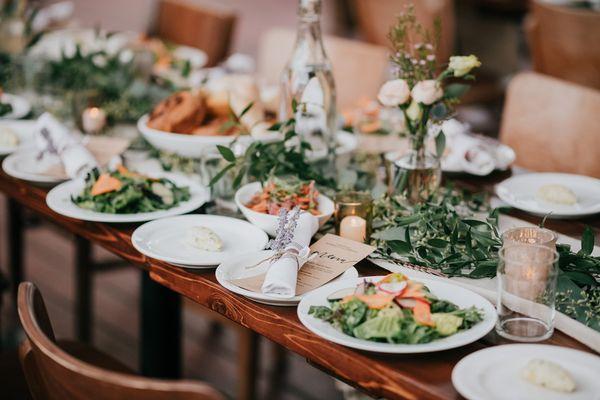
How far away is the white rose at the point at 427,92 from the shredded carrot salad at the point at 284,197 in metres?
0.25

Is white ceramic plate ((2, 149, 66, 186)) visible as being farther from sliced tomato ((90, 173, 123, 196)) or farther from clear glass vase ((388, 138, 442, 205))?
clear glass vase ((388, 138, 442, 205))

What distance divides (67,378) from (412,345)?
45cm

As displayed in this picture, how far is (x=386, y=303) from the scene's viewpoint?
1.14 metres

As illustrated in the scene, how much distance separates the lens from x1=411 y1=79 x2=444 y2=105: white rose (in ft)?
4.85

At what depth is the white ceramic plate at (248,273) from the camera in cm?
123

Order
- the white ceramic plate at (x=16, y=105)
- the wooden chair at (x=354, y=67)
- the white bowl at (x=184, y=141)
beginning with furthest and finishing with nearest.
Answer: the wooden chair at (x=354, y=67) → the white ceramic plate at (x=16, y=105) → the white bowl at (x=184, y=141)

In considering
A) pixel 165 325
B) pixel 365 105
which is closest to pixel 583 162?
pixel 365 105

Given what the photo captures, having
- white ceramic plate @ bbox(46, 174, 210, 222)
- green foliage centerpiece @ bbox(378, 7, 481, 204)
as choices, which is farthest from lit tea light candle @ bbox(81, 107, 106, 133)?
green foliage centerpiece @ bbox(378, 7, 481, 204)

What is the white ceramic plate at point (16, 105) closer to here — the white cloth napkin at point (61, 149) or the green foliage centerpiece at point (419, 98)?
the white cloth napkin at point (61, 149)

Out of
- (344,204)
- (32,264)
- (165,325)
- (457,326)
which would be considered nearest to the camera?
(457,326)

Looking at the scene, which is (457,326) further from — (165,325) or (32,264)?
(32,264)

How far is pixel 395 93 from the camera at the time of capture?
1.51 meters

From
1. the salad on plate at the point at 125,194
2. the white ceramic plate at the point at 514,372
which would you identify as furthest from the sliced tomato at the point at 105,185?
the white ceramic plate at the point at 514,372

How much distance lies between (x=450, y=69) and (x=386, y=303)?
54 cm
